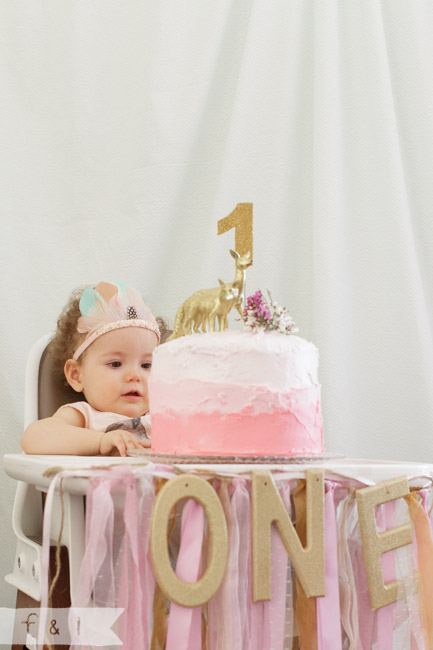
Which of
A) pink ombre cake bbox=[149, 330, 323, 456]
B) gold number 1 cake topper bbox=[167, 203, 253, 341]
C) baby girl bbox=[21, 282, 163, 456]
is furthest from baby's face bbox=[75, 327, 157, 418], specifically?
pink ombre cake bbox=[149, 330, 323, 456]

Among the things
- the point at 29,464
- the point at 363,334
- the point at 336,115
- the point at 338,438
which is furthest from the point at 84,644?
the point at 336,115

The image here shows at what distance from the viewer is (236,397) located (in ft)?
3.06

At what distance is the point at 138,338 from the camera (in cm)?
137

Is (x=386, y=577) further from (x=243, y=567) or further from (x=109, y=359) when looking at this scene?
(x=109, y=359)

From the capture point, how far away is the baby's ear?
1.39 metres

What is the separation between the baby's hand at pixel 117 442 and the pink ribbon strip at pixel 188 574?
1.06ft

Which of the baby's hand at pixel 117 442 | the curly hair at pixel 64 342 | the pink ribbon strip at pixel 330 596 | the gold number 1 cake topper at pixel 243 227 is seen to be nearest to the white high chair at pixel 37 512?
the curly hair at pixel 64 342

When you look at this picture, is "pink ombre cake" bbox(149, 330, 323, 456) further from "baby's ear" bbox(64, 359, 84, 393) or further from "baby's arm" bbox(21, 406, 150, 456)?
"baby's ear" bbox(64, 359, 84, 393)

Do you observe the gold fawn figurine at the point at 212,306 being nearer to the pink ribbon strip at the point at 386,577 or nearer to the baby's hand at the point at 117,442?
the baby's hand at the point at 117,442

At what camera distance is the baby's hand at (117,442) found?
116cm

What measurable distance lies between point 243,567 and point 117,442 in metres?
0.36

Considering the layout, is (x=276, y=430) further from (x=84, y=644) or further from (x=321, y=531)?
(x=84, y=644)

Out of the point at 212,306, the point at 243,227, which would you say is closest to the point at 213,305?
the point at 212,306

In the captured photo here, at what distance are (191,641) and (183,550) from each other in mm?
94
